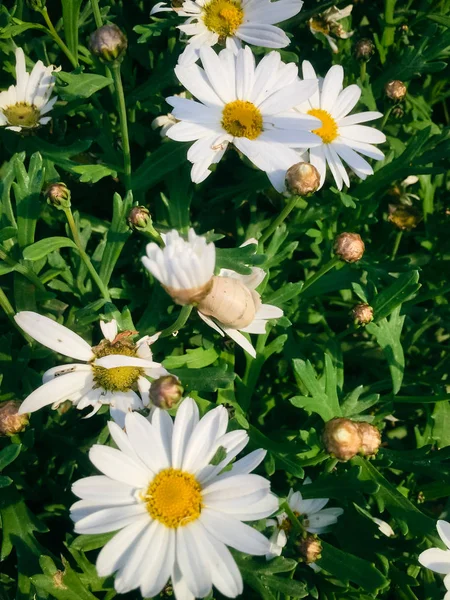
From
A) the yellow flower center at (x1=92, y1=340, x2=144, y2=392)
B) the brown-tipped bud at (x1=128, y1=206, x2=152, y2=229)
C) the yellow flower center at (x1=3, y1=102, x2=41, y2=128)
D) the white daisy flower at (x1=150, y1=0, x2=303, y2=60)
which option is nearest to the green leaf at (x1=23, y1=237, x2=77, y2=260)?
the brown-tipped bud at (x1=128, y1=206, x2=152, y2=229)

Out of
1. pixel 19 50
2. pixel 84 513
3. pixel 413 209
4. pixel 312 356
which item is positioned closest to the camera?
pixel 84 513

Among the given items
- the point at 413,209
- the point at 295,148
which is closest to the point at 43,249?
the point at 295,148

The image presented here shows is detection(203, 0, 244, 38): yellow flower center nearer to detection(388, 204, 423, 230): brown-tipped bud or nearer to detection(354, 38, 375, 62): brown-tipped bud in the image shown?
detection(354, 38, 375, 62): brown-tipped bud

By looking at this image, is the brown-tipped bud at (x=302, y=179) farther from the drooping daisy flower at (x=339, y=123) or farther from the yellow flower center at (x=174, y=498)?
the yellow flower center at (x=174, y=498)

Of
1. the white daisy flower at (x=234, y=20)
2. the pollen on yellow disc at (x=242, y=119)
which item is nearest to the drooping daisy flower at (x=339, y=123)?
the white daisy flower at (x=234, y=20)

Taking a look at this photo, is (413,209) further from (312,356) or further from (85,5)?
(85,5)

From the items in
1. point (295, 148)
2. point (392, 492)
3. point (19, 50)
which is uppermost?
point (19, 50)
